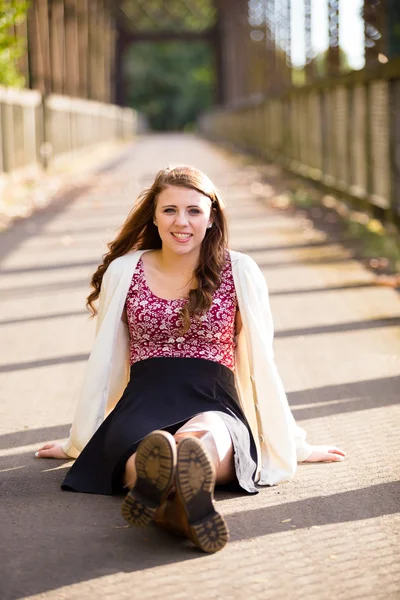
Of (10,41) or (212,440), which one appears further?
(10,41)

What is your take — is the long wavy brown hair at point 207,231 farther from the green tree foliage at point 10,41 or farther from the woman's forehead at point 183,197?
the green tree foliage at point 10,41

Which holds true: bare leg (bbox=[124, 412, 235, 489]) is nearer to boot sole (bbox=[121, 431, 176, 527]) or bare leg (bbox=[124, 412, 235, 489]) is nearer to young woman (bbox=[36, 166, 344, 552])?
young woman (bbox=[36, 166, 344, 552])

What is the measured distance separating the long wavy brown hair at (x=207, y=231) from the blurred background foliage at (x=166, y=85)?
91680 mm

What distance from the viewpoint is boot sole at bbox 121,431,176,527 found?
130 inches

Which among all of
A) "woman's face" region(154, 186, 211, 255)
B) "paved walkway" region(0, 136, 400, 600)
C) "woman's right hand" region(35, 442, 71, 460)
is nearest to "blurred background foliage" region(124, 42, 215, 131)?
"paved walkway" region(0, 136, 400, 600)

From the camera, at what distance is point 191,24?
9750 centimetres

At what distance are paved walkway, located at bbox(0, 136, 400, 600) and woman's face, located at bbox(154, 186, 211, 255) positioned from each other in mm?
483

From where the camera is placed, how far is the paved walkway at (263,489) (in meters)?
3.22

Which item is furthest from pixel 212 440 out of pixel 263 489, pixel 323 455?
pixel 323 455

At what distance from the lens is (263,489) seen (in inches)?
160

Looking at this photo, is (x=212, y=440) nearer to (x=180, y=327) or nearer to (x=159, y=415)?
(x=159, y=415)

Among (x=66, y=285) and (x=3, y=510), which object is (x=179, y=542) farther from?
(x=66, y=285)

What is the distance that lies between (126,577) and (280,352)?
325cm

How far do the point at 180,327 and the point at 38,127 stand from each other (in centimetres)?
1862
